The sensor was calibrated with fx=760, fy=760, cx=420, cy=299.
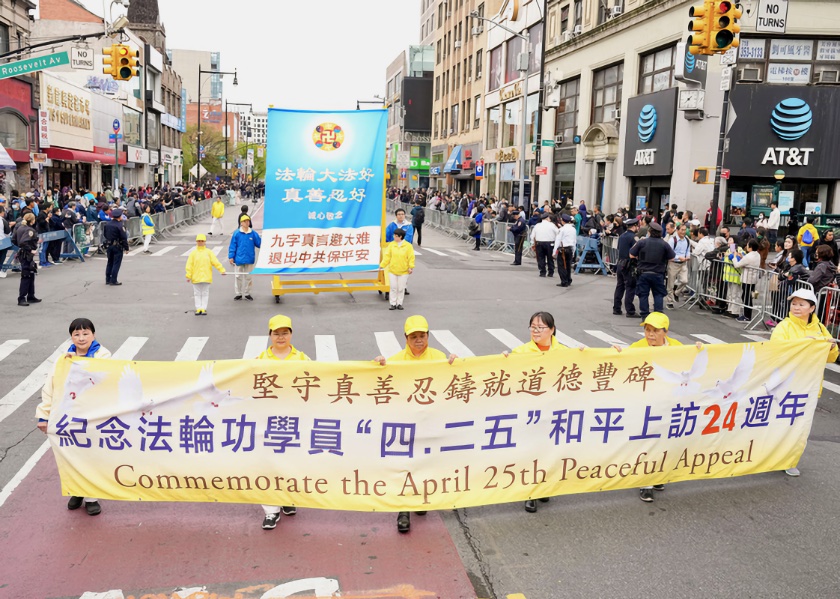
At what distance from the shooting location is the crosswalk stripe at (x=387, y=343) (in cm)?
1197

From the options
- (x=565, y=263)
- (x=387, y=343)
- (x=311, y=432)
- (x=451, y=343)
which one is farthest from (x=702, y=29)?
(x=311, y=432)

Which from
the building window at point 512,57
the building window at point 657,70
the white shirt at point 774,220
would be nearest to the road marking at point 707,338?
the white shirt at point 774,220

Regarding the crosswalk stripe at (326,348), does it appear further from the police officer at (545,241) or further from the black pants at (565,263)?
the police officer at (545,241)

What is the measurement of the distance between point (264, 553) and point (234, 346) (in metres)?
7.29

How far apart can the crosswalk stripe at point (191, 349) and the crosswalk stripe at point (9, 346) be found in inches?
97.2

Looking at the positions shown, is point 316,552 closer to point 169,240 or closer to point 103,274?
point 103,274

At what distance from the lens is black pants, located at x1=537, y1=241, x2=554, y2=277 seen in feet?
68.7

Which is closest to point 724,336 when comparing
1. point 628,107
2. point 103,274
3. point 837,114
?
point 103,274

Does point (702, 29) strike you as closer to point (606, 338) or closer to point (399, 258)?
point (606, 338)

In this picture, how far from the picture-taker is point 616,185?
3447 centimetres

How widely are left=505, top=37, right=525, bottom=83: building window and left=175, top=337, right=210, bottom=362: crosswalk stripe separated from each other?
40.2m

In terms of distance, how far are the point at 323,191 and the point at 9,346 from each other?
6.54 m

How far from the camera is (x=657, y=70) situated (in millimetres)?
31062

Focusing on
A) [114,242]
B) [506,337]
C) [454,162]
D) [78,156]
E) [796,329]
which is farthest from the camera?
[454,162]
